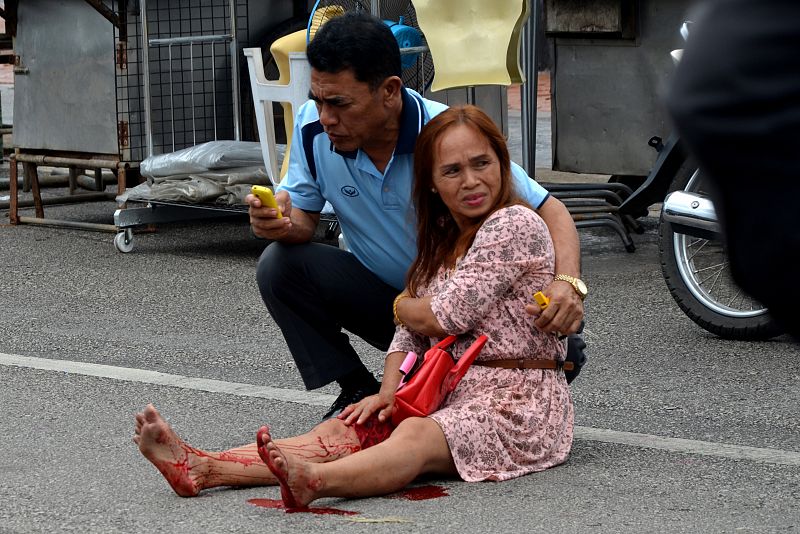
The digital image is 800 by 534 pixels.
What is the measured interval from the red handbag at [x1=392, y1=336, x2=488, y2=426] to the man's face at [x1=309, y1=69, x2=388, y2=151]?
0.58m

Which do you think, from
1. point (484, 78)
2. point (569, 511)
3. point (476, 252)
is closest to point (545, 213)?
point (476, 252)

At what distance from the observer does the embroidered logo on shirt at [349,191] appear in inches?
143

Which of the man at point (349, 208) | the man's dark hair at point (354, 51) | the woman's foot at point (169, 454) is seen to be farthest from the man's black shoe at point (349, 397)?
the man's dark hair at point (354, 51)

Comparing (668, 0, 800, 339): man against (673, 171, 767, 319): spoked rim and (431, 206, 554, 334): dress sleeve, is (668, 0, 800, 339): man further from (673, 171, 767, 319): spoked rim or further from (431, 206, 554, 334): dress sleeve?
(673, 171, 767, 319): spoked rim

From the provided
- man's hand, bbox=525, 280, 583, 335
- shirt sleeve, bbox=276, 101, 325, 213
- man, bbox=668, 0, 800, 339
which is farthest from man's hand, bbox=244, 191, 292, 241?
man, bbox=668, 0, 800, 339

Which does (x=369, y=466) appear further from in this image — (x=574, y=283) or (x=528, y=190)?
(x=528, y=190)

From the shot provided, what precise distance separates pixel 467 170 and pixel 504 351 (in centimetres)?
44

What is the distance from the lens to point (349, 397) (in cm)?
375

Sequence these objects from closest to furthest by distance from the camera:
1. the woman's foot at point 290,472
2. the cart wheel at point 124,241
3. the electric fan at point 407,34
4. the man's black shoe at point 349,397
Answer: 1. the woman's foot at point 290,472
2. the man's black shoe at point 349,397
3. the electric fan at point 407,34
4. the cart wheel at point 124,241

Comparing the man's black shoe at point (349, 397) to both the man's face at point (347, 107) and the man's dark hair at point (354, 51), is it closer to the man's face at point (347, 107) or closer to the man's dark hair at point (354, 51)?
the man's face at point (347, 107)

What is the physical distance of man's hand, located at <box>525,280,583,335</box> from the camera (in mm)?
3139

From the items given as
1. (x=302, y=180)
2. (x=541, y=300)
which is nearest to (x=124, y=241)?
(x=302, y=180)

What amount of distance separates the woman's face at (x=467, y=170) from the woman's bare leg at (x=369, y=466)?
1.79 ft

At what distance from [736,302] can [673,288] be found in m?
0.23
